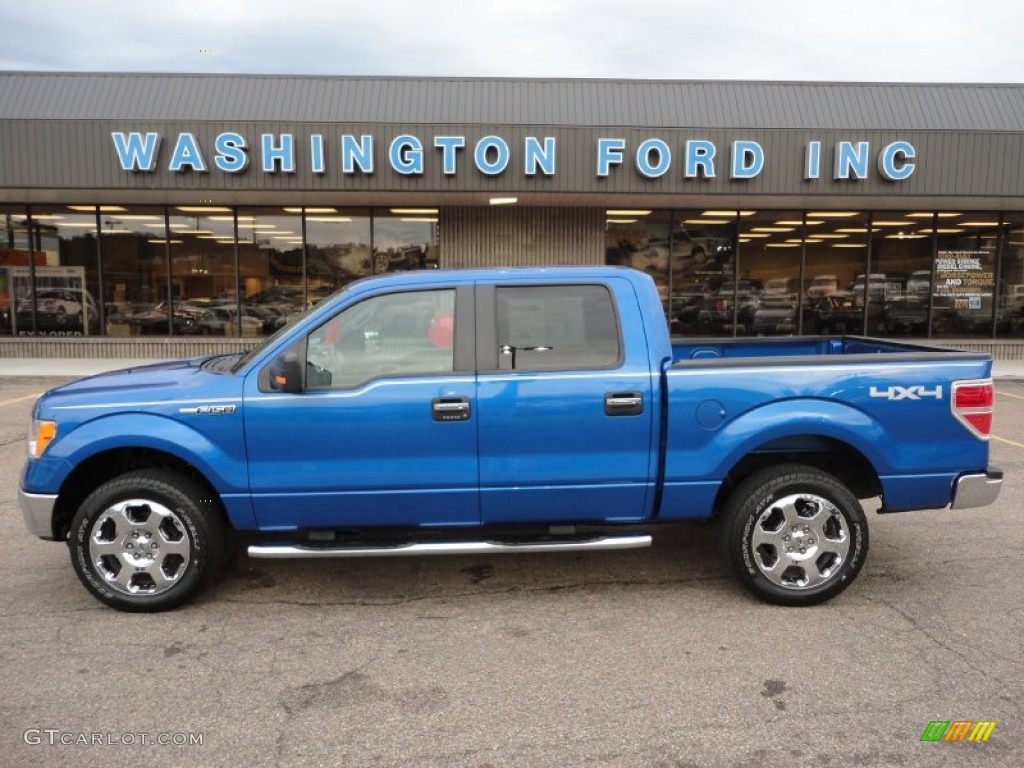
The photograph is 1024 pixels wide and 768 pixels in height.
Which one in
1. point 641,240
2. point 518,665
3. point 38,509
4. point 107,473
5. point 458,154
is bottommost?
point 518,665

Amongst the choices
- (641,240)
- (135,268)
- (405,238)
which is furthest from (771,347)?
(135,268)

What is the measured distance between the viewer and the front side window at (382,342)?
13.8 feet

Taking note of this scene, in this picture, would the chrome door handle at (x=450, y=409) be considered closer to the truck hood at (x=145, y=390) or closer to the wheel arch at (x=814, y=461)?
the truck hood at (x=145, y=390)

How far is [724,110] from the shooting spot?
16422mm

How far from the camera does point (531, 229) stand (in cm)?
1661

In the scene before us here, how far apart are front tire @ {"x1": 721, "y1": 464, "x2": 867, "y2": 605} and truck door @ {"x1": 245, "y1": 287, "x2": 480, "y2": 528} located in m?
1.48

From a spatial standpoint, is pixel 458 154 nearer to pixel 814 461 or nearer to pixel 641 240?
pixel 641 240

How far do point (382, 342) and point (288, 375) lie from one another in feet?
1.73

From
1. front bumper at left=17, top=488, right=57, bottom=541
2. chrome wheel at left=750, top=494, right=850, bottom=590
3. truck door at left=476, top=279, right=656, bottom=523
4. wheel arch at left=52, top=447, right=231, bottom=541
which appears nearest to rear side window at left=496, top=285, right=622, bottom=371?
truck door at left=476, top=279, right=656, bottom=523

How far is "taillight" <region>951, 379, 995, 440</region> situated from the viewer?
13.9 feet

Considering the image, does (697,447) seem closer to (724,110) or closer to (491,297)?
(491,297)

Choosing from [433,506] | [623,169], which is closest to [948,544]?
[433,506]

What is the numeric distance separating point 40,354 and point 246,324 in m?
4.42

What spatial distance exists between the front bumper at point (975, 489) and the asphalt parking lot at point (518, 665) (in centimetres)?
56
